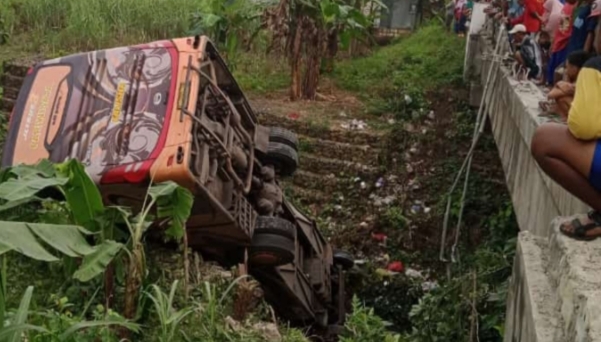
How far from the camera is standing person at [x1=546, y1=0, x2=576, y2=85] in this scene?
7.27m

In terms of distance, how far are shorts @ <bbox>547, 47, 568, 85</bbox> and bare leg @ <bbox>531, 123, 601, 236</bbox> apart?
3751 mm

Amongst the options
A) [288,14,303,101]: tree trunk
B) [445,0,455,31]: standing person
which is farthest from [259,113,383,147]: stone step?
[445,0,455,31]: standing person

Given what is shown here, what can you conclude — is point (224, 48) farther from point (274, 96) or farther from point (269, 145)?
point (269, 145)

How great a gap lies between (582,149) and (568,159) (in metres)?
0.10

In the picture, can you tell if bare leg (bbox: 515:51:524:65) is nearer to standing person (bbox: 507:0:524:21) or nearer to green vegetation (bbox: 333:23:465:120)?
standing person (bbox: 507:0:524:21)

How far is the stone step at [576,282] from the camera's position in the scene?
2.66 meters

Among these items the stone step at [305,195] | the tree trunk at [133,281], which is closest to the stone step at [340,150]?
the stone step at [305,195]

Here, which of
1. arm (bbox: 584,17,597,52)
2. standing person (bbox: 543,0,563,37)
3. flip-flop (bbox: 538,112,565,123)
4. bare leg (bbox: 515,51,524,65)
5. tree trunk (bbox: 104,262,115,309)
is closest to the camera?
tree trunk (bbox: 104,262,115,309)

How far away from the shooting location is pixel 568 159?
3.67 meters

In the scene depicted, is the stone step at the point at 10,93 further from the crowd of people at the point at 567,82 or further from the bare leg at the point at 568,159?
the bare leg at the point at 568,159

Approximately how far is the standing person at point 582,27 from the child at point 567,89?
85 cm

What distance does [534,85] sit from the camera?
7.87m

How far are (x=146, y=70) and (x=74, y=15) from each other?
9500mm

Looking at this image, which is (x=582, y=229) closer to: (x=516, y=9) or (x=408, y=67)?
(x=516, y=9)
